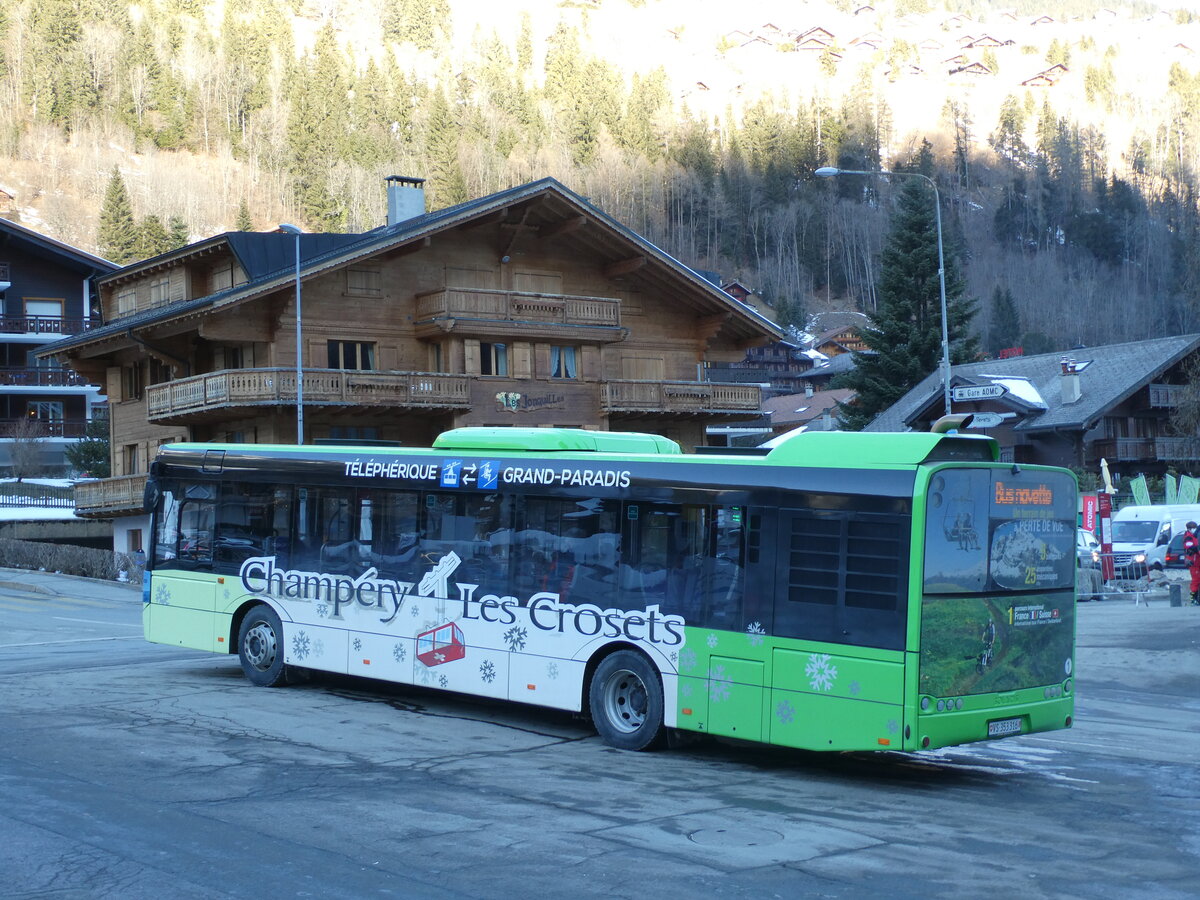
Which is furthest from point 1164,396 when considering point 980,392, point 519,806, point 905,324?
point 519,806

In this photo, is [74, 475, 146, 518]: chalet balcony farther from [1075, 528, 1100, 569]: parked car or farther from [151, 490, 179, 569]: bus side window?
[1075, 528, 1100, 569]: parked car

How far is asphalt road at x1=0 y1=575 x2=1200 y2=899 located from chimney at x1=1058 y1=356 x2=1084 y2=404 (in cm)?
4318

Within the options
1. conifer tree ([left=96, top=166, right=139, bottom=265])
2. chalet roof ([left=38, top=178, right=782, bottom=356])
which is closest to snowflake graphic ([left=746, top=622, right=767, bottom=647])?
chalet roof ([left=38, top=178, right=782, bottom=356])

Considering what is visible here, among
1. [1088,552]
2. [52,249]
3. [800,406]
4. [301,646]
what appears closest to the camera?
[301,646]

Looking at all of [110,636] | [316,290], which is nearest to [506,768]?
[110,636]

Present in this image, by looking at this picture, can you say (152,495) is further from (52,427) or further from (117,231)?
(117,231)

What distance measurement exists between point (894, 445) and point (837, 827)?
324cm

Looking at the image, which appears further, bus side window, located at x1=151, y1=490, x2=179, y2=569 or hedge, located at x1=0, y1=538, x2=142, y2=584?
hedge, located at x1=0, y1=538, x2=142, y2=584

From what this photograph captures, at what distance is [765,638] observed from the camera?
1134cm

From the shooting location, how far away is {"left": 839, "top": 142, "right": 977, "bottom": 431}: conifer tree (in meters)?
61.7

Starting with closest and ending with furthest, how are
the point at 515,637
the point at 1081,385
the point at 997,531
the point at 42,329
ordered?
1. the point at 997,531
2. the point at 515,637
3. the point at 1081,385
4. the point at 42,329

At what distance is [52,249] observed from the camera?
216 feet

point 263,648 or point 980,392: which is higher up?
point 980,392

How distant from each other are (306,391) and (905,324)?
109 ft
